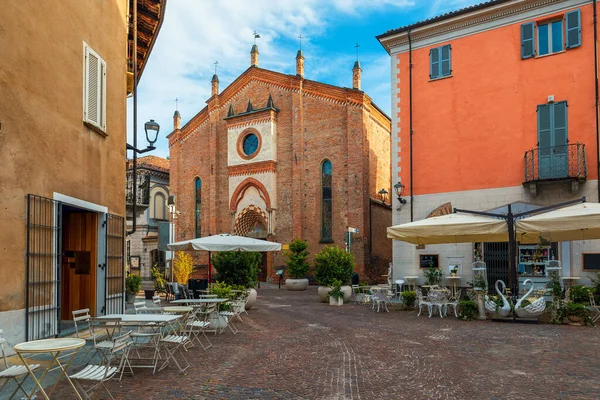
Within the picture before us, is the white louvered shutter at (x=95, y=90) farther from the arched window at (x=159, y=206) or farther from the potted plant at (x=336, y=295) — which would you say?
the arched window at (x=159, y=206)

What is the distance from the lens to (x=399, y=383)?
595cm

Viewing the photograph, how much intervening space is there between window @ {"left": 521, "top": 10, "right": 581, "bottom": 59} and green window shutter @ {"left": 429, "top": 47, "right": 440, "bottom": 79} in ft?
8.54

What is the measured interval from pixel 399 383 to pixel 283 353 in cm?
232

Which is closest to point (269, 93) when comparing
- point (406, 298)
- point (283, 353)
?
point (406, 298)

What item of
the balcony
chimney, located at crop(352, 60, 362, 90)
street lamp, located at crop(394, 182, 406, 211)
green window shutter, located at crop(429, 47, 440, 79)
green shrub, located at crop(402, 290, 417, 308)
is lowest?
green shrub, located at crop(402, 290, 417, 308)

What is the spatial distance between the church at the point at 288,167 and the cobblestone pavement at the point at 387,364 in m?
13.1

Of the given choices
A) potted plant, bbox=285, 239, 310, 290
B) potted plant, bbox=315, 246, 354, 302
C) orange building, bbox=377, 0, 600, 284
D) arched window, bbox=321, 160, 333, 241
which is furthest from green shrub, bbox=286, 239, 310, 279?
orange building, bbox=377, 0, 600, 284

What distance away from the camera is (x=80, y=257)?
32.0 ft

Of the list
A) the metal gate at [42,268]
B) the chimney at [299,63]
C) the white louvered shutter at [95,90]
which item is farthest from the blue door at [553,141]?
the chimney at [299,63]

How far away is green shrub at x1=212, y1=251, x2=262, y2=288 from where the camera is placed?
14.3 meters

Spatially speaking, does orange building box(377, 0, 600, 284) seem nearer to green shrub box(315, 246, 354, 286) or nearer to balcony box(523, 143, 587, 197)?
balcony box(523, 143, 587, 197)

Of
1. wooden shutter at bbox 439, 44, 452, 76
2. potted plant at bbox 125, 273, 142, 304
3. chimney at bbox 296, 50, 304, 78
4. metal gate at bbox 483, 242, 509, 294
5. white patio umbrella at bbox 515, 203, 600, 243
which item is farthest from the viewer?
chimney at bbox 296, 50, 304, 78

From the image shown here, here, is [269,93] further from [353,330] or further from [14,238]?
[14,238]

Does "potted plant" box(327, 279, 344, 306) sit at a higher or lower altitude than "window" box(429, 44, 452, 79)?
lower
